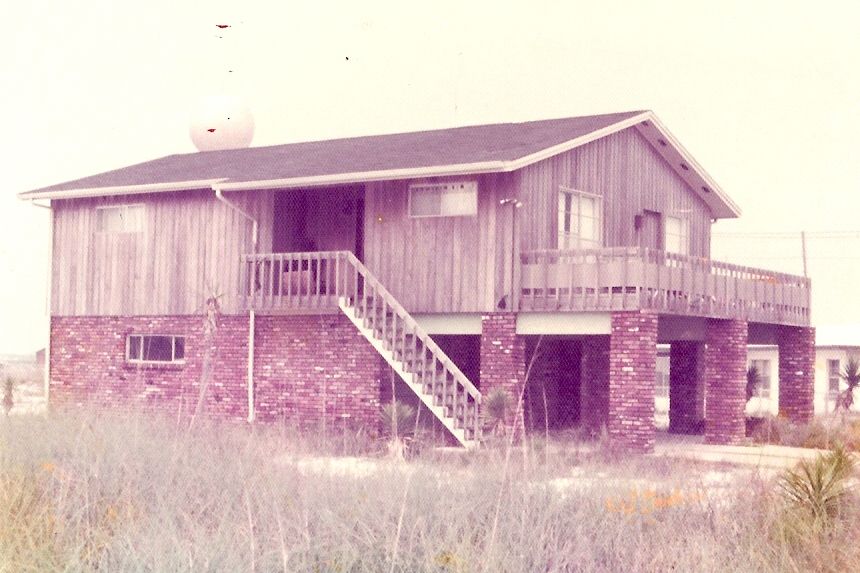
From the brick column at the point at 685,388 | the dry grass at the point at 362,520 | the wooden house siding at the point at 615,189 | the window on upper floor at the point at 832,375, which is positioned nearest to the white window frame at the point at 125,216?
the wooden house siding at the point at 615,189

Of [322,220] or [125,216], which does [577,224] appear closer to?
[322,220]

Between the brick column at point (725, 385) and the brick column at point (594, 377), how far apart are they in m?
3.10

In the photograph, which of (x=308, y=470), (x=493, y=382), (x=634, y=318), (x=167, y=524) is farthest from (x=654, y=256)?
(x=167, y=524)

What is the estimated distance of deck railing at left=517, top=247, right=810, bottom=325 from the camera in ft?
80.1

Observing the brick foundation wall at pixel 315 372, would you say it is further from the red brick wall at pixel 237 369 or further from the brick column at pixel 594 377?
the brick column at pixel 594 377

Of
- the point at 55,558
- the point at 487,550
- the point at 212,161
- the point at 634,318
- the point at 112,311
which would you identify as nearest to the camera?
the point at 487,550

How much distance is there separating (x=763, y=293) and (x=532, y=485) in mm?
18468

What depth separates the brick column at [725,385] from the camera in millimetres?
27453

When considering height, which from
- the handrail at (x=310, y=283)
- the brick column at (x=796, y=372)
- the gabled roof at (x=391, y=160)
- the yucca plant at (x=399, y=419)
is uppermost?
the gabled roof at (x=391, y=160)

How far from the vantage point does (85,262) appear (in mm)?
31641

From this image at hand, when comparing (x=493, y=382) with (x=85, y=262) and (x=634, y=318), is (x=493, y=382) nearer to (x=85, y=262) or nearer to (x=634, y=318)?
(x=634, y=318)

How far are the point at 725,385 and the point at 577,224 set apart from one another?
15.2 ft

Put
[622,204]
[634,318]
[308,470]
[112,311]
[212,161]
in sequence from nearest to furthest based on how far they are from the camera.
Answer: [308,470], [634,318], [622,204], [112,311], [212,161]

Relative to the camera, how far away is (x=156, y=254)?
3048cm
